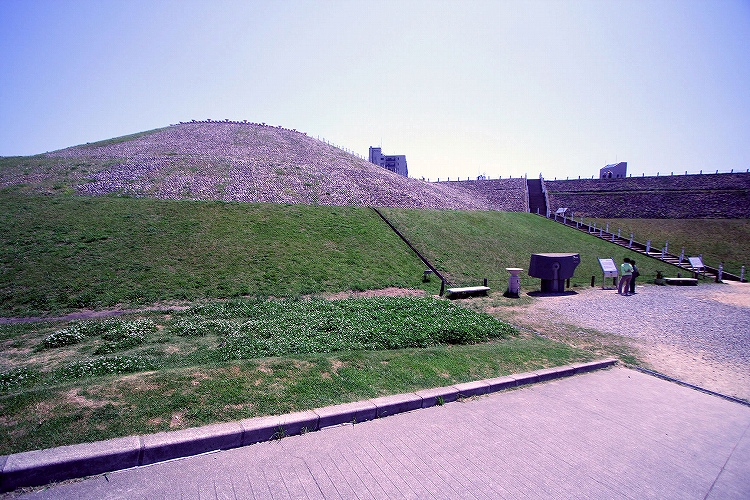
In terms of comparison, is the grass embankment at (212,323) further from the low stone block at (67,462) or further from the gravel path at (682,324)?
the gravel path at (682,324)

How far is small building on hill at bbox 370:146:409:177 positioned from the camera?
74938 millimetres

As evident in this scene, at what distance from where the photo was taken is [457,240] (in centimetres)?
2153

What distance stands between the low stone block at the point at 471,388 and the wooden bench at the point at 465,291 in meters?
8.02

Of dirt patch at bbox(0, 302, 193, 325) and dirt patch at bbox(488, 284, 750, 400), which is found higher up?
dirt patch at bbox(0, 302, 193, 325)

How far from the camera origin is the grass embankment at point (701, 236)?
26.6 metres

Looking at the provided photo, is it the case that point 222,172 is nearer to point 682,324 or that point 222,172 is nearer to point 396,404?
point 396,404

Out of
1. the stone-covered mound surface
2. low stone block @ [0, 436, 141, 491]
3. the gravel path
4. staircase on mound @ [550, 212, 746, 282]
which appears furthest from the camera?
staircase on mound @ [550, 212, 746, 282]

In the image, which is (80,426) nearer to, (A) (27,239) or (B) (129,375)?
(B) (129,375)

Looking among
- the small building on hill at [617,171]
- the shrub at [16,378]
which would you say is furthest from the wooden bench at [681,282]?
the small building on hill at [617,171]

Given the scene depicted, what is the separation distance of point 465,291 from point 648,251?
1930cm

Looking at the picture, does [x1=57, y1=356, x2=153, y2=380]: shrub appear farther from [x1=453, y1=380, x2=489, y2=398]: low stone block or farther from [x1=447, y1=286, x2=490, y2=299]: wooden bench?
[x1=447, y1=286, x2=490, y2=299]: wooden bench

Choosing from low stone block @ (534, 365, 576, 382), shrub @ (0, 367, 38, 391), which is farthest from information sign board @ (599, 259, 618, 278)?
shrub @ (0, 367, 38, 391)

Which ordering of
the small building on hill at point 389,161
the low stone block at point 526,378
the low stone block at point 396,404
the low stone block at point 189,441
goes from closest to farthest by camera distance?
the low stone block at point 189,441 → the low stone block at point 396,404 → the low stone block at point 526,378 → the small building on hill at point 389,161

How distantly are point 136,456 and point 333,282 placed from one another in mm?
10448
